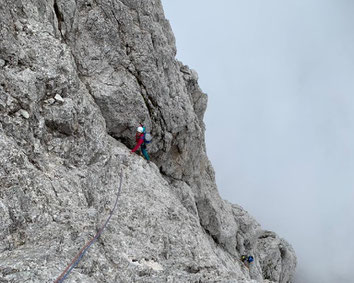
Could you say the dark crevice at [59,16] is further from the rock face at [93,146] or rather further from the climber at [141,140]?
the climber at [141,140]

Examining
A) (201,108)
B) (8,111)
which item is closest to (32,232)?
(8,111)

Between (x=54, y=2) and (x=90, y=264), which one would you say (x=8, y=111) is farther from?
(x=54, y=2)

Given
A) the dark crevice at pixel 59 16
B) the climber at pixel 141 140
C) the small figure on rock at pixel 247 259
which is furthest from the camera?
the small figure on rock at pixel 247 259

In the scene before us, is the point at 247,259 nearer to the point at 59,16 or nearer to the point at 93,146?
the point at 93,146

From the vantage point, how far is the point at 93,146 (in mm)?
17578

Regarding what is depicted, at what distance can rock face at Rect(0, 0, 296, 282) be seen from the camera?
11.2 m

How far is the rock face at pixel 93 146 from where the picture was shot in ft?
36.7

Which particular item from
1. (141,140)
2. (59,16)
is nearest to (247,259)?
(141,140)

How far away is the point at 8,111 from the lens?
1316 centimetres

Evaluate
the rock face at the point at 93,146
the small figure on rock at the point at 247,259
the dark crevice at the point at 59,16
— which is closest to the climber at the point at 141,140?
the rock face at the point at 93,146

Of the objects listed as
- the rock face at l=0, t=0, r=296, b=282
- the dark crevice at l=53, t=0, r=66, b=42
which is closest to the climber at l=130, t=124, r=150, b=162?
the rock face at l=0, t=0, r=296, b=282

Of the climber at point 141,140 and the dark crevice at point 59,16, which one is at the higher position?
the dark crevice at point 59,16

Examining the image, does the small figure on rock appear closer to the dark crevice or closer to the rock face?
the rock face

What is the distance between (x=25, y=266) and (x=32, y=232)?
1.92 meters
